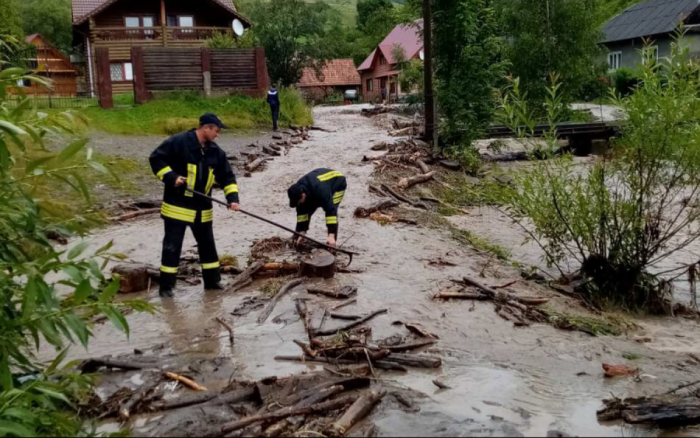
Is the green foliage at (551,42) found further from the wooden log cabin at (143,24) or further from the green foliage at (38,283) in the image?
the green foliage at (38,283)

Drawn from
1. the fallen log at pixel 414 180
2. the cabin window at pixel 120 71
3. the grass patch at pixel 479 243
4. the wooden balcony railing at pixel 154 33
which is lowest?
the grass patch at pixel 479 243

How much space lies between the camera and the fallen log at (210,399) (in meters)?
4.85

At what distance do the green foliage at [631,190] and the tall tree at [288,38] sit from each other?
103ft

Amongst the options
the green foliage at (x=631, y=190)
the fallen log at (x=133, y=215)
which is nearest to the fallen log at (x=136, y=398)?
the green foliage at (x=631, y=190)

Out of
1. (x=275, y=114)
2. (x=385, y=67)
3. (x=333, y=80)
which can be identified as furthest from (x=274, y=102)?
(x=333, y=80)

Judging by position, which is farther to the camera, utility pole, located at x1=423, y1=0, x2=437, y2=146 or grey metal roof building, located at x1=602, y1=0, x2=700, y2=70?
grey metal roof building, located at x1=602, y1=0, x2=700, y2=70

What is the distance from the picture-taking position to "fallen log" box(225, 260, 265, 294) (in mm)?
8344

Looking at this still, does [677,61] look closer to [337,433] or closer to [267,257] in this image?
[267,257]

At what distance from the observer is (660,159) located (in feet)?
29.6

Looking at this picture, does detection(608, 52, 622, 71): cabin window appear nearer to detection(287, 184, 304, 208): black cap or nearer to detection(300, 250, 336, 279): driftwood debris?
detection(287, 184, 304, 208): black cap

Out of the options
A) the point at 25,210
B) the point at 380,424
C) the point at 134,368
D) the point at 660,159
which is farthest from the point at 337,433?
the point at 660,159

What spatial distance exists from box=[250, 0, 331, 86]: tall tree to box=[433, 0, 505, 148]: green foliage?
19.8 m

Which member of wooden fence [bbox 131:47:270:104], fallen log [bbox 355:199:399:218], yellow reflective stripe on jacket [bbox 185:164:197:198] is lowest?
fallen log [bbox 355:199:399:218]

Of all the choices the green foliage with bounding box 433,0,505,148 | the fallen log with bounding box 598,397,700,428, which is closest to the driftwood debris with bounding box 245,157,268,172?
the green foliage with bounding box 433,0,505,148
